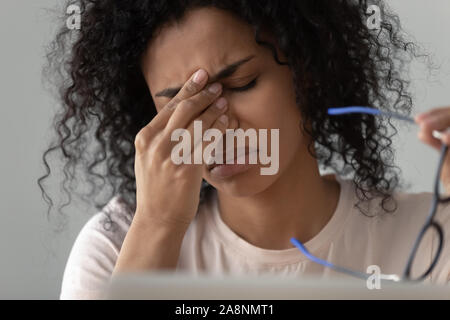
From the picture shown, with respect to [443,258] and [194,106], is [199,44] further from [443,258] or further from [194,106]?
[443,258]

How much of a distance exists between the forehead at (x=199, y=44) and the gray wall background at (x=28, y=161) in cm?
78

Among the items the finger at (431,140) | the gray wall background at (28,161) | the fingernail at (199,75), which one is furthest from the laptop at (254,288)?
the gray wall background at (28,161)

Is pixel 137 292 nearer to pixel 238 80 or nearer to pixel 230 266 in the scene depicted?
pixel 238 80

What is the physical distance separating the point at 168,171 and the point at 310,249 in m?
0.30

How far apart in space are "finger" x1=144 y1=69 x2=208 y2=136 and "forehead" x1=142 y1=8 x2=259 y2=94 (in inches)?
0.6

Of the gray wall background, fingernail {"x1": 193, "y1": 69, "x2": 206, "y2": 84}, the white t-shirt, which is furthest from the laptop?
the gray wall background

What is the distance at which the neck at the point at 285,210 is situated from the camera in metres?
1.20

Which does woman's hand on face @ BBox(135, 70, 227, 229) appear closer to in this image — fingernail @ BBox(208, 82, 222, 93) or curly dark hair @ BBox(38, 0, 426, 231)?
fingernail @ BBox(208, 82, 222, 93)

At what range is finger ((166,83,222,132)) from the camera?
1.03 meters

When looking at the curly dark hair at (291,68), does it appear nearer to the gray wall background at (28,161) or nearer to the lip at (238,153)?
the lip at (238,153)

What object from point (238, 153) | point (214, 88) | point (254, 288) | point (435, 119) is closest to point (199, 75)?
point (214, 88)

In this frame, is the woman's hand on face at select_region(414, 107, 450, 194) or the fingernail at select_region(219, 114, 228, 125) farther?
the fingernail at select_region(219, 114, 228, 125)

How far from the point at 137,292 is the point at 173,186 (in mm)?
576
